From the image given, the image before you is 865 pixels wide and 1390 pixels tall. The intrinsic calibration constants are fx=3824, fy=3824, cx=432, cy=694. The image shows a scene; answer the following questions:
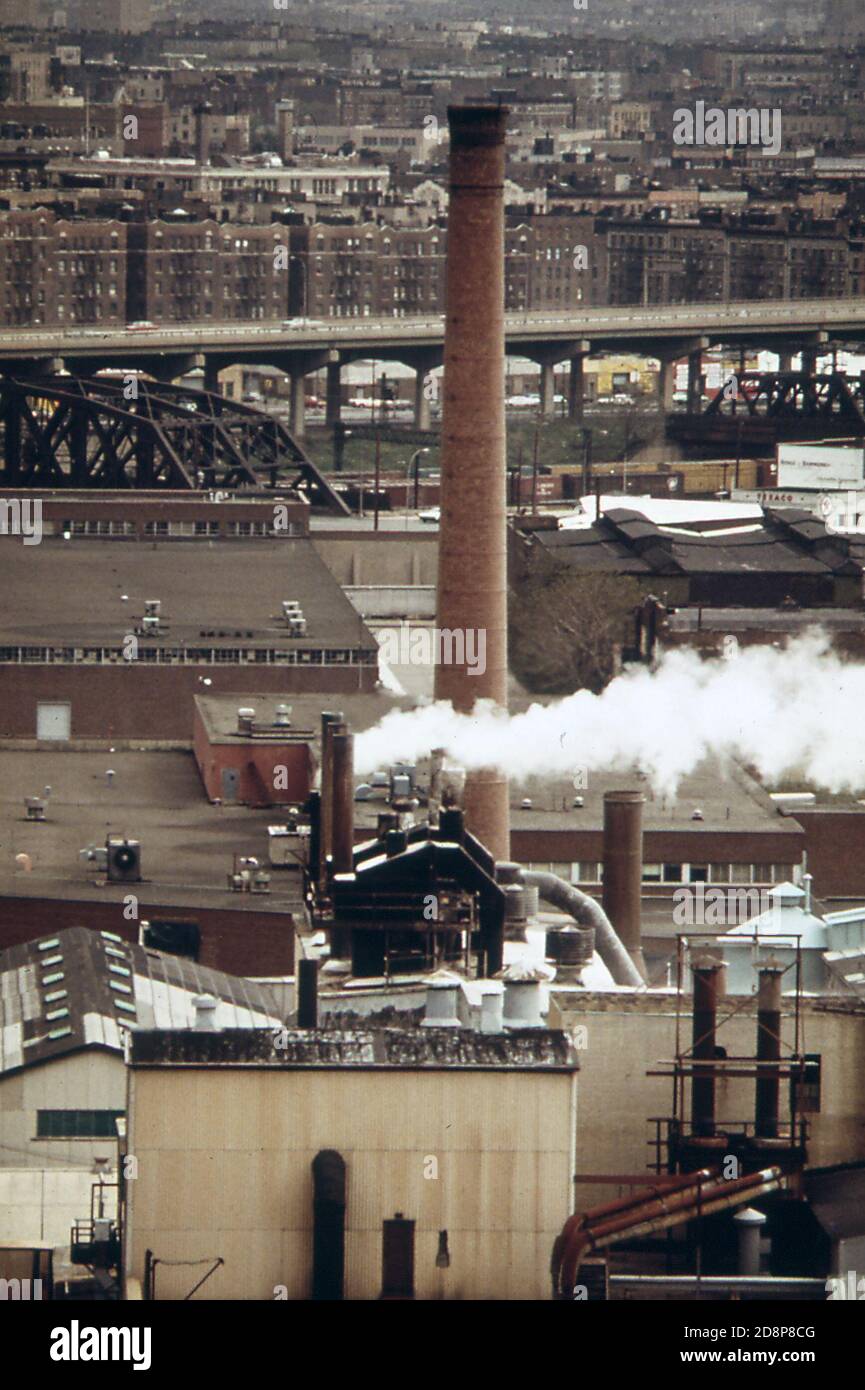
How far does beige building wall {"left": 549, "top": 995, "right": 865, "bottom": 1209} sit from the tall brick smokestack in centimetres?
1411

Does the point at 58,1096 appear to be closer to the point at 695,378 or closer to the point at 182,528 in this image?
the point at 182,528

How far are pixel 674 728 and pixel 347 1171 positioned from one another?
78.4 ft

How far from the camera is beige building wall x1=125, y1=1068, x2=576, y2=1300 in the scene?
104ft

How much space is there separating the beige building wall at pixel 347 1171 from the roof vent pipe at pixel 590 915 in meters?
11.4

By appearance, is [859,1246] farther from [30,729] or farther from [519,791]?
[30,729]

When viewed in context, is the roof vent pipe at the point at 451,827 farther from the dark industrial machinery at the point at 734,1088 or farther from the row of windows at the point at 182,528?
the row of windows at the point at 182,528

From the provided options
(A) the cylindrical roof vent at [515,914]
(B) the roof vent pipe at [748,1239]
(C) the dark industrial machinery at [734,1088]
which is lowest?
(B) the roof vent pipe at [748,1239]

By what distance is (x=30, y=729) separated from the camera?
63.5 m

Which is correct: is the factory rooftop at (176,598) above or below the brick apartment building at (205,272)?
below

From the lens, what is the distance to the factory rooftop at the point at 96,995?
123ft

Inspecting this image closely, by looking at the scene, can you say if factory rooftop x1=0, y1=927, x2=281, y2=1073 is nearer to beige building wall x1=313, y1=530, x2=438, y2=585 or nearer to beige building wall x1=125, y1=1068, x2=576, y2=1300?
beige building wall x1=125, y1=1068, x2=576, y2=1300

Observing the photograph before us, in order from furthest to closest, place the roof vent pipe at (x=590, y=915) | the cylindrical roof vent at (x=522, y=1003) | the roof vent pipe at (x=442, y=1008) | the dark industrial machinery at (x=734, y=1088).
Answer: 1. the roof vent pipe at (x=590, y=915)
2. the dark industrial machinery at (x=734, y=1088)
3. the cylindrical roof vent at (x=522, y=1003)
4. the roof vent pipe at (x=442, y=1008)

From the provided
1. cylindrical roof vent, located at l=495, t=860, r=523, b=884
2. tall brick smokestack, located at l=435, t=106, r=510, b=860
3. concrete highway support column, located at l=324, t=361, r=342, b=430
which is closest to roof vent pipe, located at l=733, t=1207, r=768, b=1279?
cylindrical roof vent, located at l=495, t=860, r=523, b=884

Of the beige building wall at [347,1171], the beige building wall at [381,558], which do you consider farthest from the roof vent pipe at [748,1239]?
the beige building wall at [381,558]
